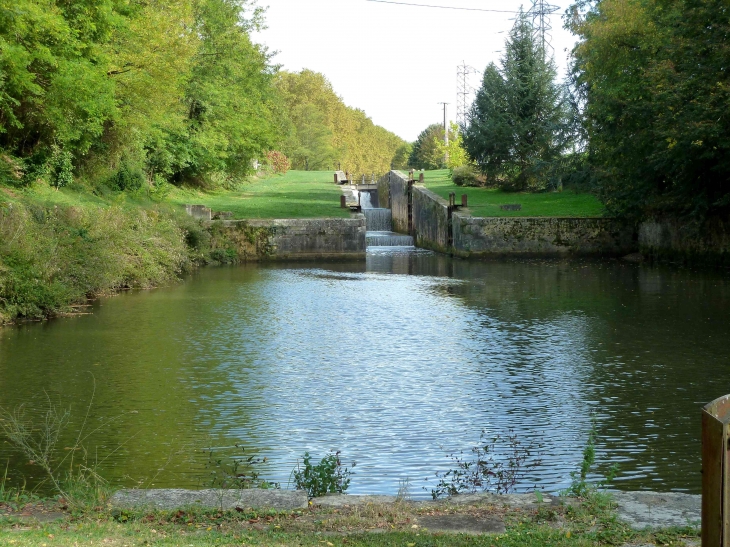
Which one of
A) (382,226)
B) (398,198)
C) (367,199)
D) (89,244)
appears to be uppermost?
(398,198)

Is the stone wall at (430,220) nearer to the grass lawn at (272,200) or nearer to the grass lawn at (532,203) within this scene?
the grass lawn at (532,203)

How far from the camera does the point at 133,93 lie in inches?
1035

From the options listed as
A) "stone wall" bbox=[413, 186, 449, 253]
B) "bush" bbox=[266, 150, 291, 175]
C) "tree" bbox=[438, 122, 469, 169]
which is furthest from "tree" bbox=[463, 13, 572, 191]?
"bush" bbox=[266, 150, 291, 175]

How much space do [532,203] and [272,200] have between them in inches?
456

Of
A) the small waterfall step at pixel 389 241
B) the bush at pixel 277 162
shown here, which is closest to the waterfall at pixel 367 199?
the bush at pixel 277 162

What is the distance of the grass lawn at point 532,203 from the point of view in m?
32.8

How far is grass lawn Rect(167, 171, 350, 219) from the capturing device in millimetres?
33812

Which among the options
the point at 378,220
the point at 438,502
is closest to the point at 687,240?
the point at 378,220

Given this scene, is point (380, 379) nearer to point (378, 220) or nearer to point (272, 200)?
point (272, 200)

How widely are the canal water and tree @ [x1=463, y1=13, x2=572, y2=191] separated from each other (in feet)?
69.5

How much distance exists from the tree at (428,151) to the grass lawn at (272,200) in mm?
28315

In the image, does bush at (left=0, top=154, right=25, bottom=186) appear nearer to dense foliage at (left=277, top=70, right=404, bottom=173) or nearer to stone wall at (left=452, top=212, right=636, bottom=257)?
stone wall at (left=452, top=212, right=636, bottom=257)

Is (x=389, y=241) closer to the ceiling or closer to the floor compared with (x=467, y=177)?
closer to the floor

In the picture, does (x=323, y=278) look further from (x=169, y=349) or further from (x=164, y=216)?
(x=169, y=349)
